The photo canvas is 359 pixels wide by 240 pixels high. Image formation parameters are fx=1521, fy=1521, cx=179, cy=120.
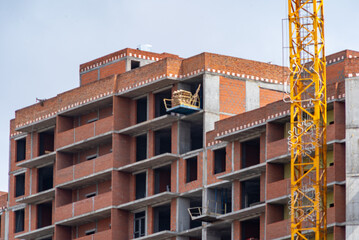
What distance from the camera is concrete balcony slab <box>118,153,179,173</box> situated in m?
115

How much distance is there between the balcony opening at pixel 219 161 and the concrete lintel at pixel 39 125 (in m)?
20.5

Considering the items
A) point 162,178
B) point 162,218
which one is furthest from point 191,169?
point 162,218

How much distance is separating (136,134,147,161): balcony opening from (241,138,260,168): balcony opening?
41.7ft

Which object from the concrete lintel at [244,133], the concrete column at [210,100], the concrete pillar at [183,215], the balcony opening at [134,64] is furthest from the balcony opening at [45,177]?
the concrete lintel at [244,133]

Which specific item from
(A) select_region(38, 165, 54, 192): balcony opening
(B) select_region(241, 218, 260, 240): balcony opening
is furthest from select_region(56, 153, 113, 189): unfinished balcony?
(B) select_region(241, 218, 260, 240): balcony opening

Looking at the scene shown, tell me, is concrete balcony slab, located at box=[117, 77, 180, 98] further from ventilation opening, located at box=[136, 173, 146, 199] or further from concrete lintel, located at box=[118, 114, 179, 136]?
ventilation opening, located at box=[136, 173, 146, 199]

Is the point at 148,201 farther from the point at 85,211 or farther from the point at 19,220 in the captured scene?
the point at 19,220

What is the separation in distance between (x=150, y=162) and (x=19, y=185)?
19848 mm

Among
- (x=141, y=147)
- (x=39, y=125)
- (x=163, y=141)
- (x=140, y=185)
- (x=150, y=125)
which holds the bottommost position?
(x=140, y=185)

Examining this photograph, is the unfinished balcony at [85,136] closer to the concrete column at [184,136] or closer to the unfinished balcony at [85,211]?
the unfinished balcony at [85,211]

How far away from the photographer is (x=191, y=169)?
115312 millimetres

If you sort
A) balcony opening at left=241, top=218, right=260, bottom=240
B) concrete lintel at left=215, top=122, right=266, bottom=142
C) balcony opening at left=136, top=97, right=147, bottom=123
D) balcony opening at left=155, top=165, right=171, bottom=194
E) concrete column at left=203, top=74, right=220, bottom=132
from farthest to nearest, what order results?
balcony opening at left=136, top=97, right=147, bottom=123 < balcony opening at left=155, top=165, right=171, bottom=194 < concrete column at left=203, top=74, right=220, bottom=132 < balcony opening at left=241, top=218, right=260, bottom=240 < concrete lintel at left=215, top=122, right=266, bottom=142

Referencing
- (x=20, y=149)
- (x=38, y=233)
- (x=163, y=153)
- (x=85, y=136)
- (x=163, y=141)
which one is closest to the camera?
(x=163, y=153)

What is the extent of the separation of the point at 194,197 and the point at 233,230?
6289 mm
